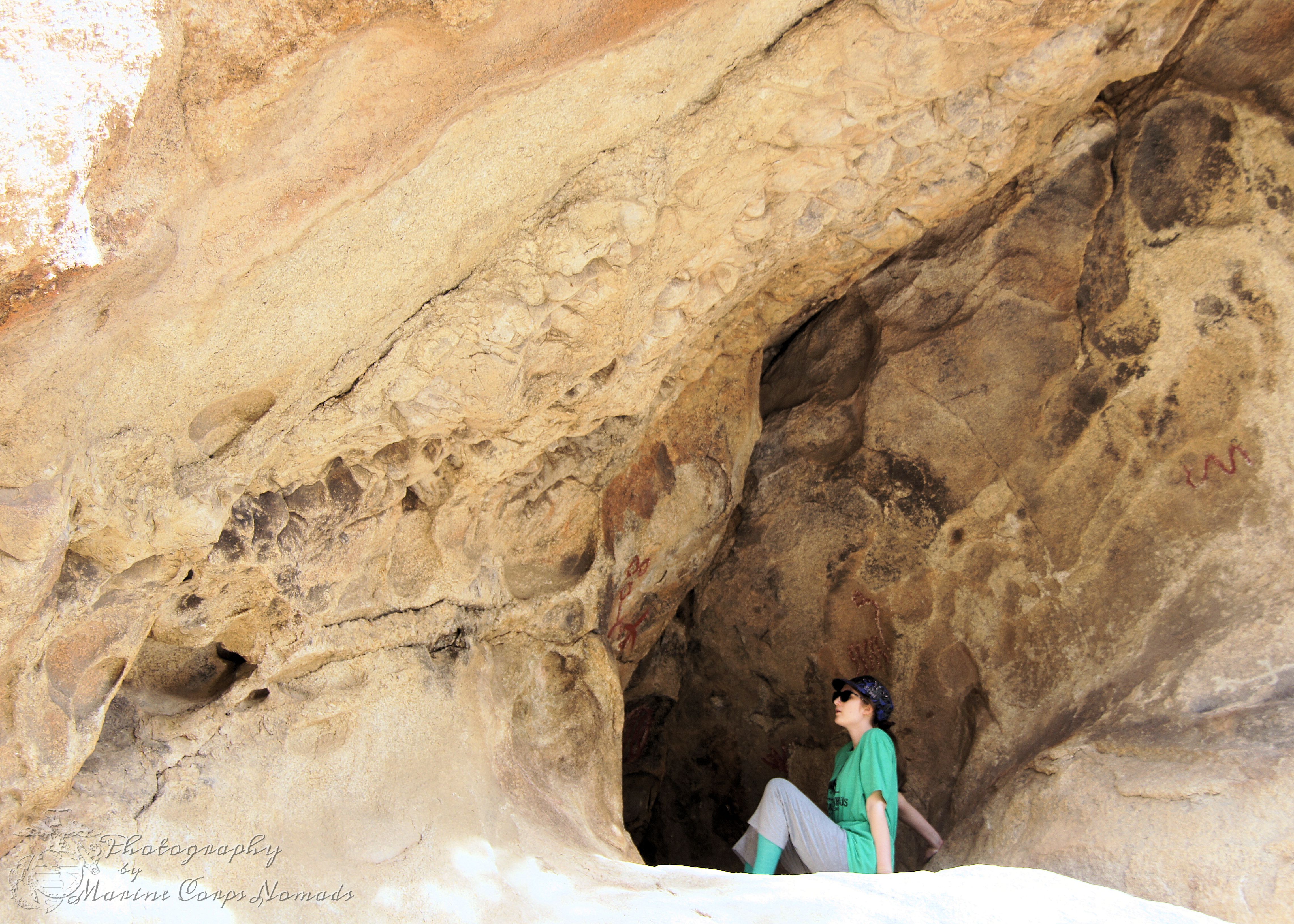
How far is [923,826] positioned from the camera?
2.32 metres

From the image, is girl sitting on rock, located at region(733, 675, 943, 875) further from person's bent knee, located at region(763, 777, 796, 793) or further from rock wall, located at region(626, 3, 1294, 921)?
rock wall, located at region(626, 3, 1294, 921)

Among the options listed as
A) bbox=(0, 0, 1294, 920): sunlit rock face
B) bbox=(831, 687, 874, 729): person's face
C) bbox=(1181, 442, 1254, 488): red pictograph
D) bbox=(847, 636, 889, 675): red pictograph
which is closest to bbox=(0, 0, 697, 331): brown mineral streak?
bbox=(0, 0, 1294, 920): sunlit rock face

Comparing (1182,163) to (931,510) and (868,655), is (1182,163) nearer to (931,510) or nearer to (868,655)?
(931,510)

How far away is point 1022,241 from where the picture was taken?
7.20 feet

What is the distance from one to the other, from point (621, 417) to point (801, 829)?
3.64 ft

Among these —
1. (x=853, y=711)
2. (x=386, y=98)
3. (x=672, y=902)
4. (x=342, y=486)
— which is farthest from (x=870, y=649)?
(x=386, y=98)

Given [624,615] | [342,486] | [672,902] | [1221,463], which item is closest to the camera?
[672,902]

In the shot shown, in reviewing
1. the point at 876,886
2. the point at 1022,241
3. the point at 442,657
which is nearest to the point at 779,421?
the point at 1022,241

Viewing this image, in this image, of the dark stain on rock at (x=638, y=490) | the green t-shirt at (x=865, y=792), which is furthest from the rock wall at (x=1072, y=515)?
the dark stain on rock at (x=638, y=490)

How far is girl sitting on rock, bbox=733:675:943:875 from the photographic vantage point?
2156 millimetres

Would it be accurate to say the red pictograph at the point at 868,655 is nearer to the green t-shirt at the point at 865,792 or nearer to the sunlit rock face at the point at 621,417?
the sunlit rock face at the point at 621,417

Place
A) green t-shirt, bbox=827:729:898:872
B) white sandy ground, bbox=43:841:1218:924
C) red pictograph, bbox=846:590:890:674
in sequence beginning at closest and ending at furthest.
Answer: white sandy ground, bbox=43:841:1218:924 < green t-shirt, bbox=827:729:898:872 < red pictograph, bbox=846:590:890:674

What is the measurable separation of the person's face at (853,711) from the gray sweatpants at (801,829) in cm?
21

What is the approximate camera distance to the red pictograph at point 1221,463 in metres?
1.91
